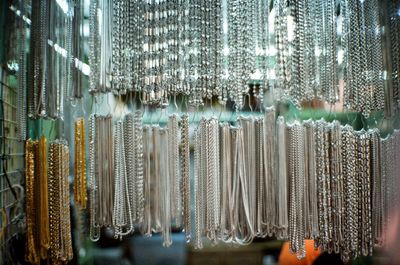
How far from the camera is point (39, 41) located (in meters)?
1.49

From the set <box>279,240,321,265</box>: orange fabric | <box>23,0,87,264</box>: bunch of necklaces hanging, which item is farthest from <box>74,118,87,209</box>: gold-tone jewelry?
<box>279,240,321,265</box>: orange fabric

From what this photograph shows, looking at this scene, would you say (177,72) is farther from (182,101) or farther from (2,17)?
(2,17)

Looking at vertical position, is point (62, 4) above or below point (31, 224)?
above

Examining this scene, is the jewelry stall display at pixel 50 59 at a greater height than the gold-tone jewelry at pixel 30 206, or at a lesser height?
greater

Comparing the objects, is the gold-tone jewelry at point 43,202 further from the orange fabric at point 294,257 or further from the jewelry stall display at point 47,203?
the orange fabric at point 294,257

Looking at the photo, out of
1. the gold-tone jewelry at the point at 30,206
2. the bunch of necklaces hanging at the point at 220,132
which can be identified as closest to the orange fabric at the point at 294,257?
the bunch of necklaces hanging at the point at 220,132

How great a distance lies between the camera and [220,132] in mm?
1506

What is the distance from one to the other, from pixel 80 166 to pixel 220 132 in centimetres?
46

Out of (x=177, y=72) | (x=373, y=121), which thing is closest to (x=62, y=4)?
(x=177, y=72)

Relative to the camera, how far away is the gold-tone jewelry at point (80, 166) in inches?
58.4

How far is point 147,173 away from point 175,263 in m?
0.34

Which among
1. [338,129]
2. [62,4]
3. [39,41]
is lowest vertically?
[338,129]

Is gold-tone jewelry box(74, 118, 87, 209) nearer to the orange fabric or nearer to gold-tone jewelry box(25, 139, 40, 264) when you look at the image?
gold-tone jewelry box(25, 139, 40, 264)

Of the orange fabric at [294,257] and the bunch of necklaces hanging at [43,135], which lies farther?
the orange fabric at [294,257]
